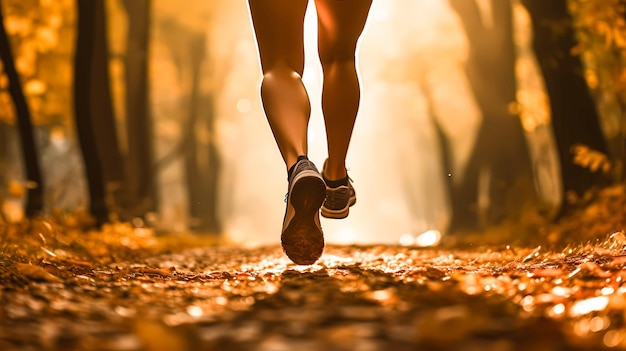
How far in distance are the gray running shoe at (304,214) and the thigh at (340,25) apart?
0.78 metres

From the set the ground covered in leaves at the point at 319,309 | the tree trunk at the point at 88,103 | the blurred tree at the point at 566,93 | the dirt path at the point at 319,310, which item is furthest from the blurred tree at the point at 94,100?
the dirt path at the point at 319,310

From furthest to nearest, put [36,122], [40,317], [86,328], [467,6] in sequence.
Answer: [467,6]
[36,122]
[40,317]
[86,328]

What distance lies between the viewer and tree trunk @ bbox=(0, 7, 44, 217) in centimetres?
657

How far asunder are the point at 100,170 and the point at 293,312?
6499mm

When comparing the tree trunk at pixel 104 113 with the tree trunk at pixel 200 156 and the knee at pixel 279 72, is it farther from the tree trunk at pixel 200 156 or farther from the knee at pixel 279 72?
the tree trunk at pixel 200 156

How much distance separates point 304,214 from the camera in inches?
113

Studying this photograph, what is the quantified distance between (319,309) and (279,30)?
5.42ft

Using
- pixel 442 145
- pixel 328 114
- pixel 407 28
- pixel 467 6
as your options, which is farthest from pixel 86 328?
pixel 407 28

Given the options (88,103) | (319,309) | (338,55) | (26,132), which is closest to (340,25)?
(338,55)

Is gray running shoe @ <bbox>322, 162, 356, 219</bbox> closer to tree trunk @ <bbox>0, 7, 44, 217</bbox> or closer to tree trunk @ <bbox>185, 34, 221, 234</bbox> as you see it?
tree trunk @ <bbox>0, 7, 44, 217</bbox>

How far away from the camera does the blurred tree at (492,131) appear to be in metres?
11.0

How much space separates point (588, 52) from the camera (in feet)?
23.9

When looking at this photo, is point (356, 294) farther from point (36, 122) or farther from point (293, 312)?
point (36, 122)

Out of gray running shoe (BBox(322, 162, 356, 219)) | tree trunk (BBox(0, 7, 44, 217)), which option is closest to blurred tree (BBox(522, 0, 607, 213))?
gray running shoe (BBox(322, 162, 356, 219))
